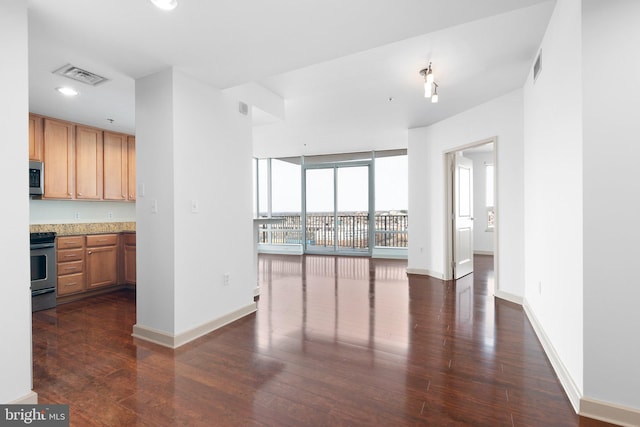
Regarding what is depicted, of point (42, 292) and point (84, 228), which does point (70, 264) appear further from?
point (84, 228)

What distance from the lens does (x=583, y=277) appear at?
1.73 meters

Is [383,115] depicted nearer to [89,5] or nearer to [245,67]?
[245,67]

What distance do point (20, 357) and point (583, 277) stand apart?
317 centimetres

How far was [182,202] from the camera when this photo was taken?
2.75 metres

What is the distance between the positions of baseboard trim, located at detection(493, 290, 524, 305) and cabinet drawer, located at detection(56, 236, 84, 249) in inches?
217

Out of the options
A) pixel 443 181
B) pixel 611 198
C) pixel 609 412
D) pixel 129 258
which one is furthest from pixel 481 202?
pixel 129 258

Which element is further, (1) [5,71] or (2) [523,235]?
(2) [523,235]

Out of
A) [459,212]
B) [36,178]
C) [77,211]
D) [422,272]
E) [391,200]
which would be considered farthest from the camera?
[391,200]

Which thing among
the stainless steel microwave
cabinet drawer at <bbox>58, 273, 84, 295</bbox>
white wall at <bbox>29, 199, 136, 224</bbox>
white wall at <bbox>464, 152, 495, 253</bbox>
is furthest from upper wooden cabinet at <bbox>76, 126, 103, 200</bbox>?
white wall at <bbox>464, 152, 495, 253</bbox>

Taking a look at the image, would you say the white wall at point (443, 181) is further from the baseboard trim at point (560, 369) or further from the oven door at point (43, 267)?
the oven door at point (43, 267)

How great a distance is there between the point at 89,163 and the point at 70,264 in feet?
4.69

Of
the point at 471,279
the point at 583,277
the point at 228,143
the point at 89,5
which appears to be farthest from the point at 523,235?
the point at 89,5

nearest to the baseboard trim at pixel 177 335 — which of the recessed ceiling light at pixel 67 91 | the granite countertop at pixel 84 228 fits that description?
the granite countertop at pixel 84 228

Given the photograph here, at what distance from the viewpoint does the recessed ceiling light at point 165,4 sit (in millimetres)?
1764
